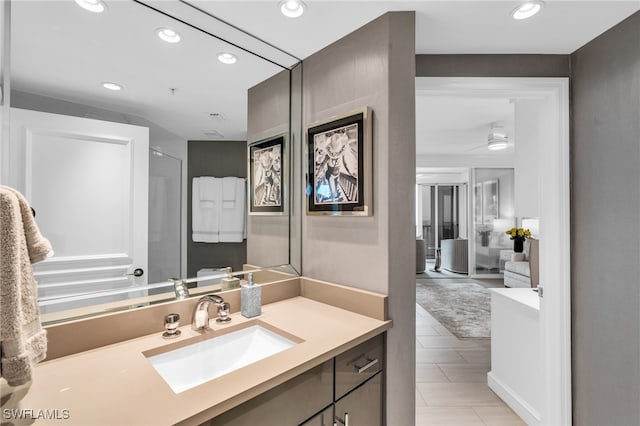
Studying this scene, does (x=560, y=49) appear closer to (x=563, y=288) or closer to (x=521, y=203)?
(x=521, y=203)

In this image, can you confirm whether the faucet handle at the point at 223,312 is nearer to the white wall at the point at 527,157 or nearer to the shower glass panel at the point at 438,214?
the white wall at the point at 527,157

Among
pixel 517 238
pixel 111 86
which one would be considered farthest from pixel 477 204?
pixel 111 86

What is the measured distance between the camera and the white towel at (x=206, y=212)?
1349mm

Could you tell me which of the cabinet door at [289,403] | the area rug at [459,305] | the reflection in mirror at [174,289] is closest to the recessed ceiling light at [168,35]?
the reflection in mirror at [174,289]

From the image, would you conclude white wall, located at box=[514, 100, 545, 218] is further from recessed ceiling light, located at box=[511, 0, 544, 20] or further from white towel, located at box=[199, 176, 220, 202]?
white towel, located at box=[199, 176, 220, 202]

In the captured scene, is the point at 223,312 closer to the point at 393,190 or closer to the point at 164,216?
the point at 164,216

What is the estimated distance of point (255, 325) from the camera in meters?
1.34

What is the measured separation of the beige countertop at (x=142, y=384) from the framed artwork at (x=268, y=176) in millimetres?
718

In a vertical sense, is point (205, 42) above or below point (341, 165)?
above

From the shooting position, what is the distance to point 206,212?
4.55 feet

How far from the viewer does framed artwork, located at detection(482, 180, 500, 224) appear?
6020 millimetres

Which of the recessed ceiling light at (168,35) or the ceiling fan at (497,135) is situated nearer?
the recessed ceiling light at (168,35)

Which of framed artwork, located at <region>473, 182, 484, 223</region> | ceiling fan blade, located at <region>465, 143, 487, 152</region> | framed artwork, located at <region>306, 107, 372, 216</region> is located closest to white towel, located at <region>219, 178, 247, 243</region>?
framed artwork, located at <region>306, 107, 372, 216</region>

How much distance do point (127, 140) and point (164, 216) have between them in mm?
337
